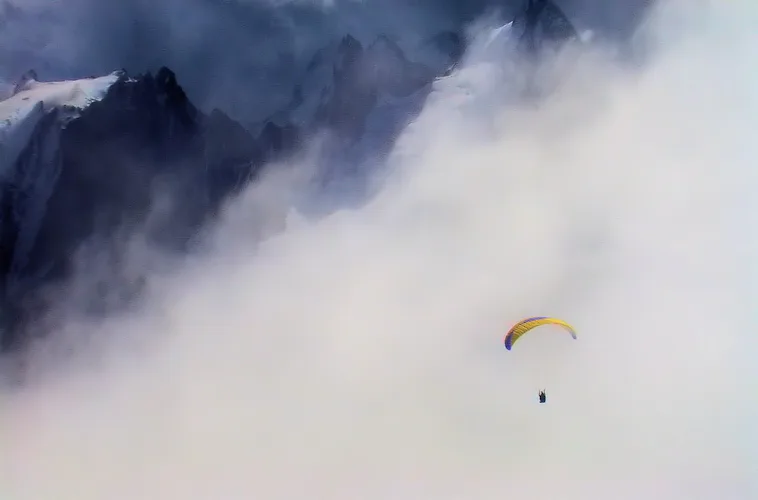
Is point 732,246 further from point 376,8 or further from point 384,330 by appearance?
point 376,8

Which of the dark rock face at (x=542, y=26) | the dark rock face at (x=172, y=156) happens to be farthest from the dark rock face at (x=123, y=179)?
the dark rock face at (x=542, y=26)

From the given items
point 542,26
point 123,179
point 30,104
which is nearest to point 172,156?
point 123,179

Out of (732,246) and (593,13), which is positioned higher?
(593,13)

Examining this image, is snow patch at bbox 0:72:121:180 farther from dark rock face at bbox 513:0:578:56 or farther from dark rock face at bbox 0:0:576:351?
dark rock face at bbox 513:0:578:56

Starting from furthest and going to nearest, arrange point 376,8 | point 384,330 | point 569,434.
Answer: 1. point 376,8
2. point 384,330
3. point 569,434

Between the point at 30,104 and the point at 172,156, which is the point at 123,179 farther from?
the point at 30,104

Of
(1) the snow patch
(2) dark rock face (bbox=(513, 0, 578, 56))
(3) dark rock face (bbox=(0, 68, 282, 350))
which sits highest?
(2) dark rock face (bbox=(513, 0, 578, 56))

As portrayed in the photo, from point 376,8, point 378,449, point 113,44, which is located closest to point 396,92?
point 376,8

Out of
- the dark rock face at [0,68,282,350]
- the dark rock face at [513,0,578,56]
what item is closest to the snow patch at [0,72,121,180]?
the dark rock face at [0,68,282,350]

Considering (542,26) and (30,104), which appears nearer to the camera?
(542,26)
